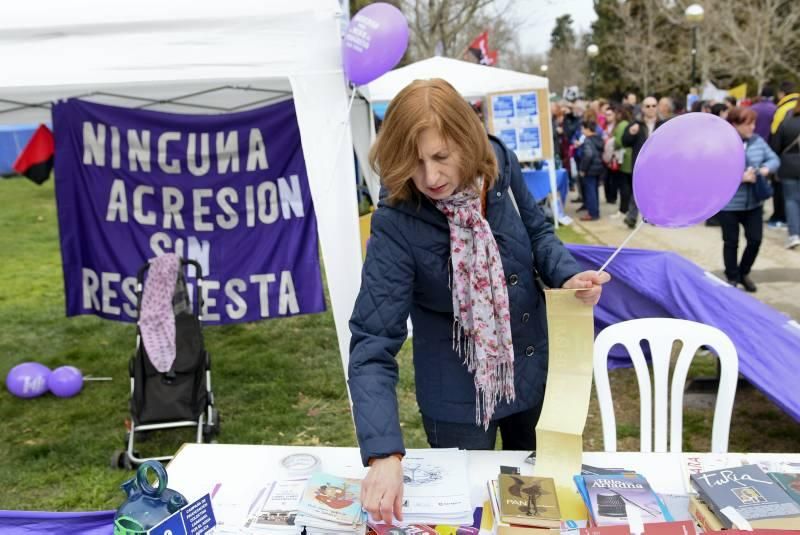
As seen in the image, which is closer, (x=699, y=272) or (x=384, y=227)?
(x=384, y=227)

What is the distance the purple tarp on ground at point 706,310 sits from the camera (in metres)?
3.09

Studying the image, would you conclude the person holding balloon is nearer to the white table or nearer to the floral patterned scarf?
the white table

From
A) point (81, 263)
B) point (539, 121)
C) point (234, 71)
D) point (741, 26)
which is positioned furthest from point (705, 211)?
point (741, 26)

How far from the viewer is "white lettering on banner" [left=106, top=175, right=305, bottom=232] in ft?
15.7

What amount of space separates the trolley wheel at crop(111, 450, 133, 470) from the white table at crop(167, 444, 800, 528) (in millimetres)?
1791

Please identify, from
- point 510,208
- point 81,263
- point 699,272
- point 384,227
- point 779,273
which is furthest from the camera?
point 779,273

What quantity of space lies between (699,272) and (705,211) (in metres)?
2.49

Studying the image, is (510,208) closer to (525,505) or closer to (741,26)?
(525,505)

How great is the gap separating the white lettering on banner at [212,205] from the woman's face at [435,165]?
3.26 m

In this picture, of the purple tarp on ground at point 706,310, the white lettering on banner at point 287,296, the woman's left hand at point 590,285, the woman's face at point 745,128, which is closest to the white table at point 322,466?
the woman's left hand at point 590,285

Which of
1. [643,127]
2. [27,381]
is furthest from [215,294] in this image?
[643,127]

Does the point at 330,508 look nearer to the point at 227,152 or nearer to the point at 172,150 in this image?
the point at 227,152

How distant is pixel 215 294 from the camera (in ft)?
16.2

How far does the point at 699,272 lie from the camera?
4.03 meters
